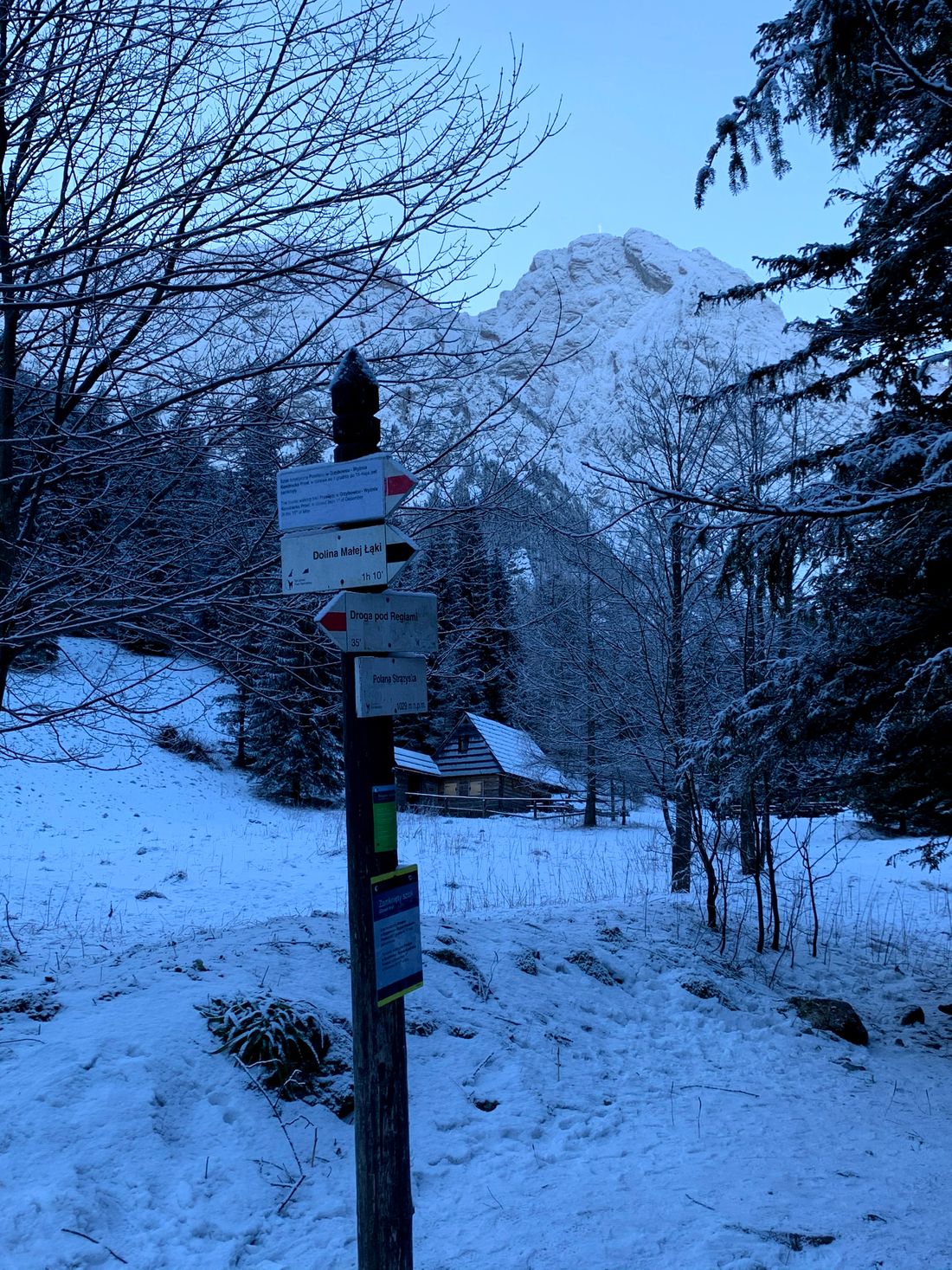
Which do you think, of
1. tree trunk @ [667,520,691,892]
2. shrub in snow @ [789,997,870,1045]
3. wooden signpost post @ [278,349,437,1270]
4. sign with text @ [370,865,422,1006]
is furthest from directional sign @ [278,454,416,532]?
tree trunk @ [667,520,691,892]

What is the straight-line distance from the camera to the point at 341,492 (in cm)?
277

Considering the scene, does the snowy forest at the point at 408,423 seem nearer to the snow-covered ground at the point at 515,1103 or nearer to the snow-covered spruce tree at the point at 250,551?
the snow-covered spruce tree at the point at 250,551

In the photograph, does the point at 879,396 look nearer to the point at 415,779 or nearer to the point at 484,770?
the point at 484,770

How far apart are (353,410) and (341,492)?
344 millimetres

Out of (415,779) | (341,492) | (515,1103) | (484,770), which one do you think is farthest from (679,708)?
(415,779)

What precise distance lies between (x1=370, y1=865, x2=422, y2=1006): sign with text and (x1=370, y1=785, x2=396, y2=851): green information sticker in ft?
0.32

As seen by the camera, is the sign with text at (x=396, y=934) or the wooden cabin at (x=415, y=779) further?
the wooden cabin at (x=415, y=779)

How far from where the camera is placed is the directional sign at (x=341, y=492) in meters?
2.71

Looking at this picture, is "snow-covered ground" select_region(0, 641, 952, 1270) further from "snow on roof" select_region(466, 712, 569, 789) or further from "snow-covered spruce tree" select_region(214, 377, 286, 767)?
"snow on roof" select_region(466, 712, 569, 789)

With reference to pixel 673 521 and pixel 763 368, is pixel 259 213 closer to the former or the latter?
pixel 673 521

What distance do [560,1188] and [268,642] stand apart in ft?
11.4

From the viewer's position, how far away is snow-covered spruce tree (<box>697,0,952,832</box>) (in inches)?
198

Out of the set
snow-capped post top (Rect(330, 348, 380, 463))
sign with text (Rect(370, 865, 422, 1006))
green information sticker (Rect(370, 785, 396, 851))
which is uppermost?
snow-capped post top (Rect(330, 348, 380, 463))

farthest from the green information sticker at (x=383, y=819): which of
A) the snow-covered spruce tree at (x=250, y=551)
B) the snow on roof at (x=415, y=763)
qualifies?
the snow on roof at (x=415, y=763)
